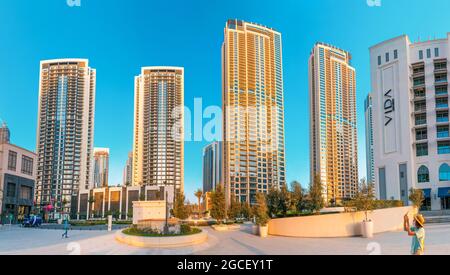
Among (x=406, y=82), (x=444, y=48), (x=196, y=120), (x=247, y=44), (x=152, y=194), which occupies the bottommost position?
(x=152, y=194)

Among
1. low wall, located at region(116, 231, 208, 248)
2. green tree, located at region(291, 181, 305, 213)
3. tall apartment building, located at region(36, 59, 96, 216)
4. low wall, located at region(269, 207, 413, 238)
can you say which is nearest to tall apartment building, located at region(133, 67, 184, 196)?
tall apartment building, located at region(36, 59, 96, 216)

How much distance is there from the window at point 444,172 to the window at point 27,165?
201ft

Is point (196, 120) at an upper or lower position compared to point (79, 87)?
lower

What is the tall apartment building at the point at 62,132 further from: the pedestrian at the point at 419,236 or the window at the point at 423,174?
the pedestrian at the point at 419,236

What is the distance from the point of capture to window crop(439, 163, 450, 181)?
161ft

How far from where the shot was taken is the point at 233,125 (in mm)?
109000

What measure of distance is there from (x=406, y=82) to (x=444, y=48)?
6.72 m

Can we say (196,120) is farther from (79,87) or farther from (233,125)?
(79,87)

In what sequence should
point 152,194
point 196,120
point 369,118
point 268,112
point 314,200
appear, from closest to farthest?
point 196,120 < point 314,200 < point 152,194 < point 268,112 < point 369,118

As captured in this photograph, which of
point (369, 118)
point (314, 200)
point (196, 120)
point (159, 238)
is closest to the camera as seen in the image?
point (159, 238)

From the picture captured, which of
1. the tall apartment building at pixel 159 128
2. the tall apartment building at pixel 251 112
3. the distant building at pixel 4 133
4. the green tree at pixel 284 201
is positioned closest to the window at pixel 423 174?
the green tree at pixel 284 201

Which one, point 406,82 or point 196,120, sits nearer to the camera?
point 196,120
